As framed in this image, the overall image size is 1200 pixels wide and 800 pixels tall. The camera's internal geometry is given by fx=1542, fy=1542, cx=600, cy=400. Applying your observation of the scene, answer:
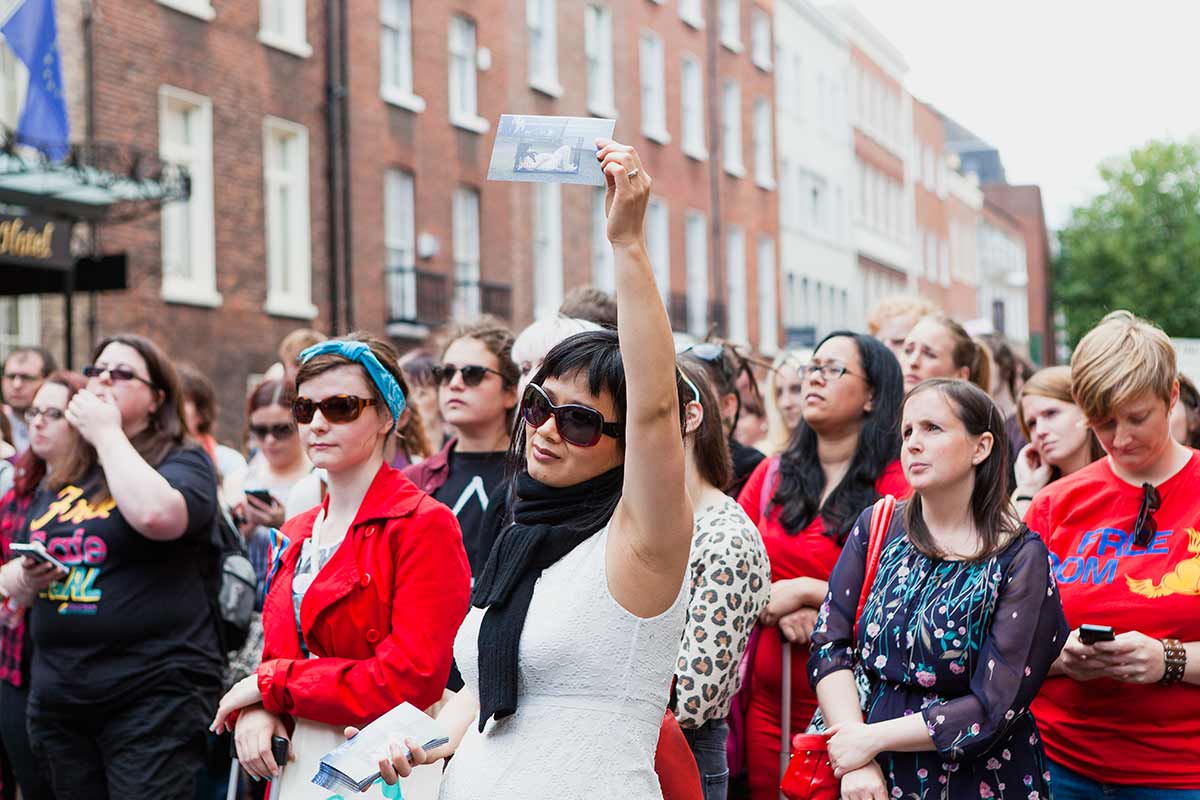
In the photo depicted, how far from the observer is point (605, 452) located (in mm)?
3227

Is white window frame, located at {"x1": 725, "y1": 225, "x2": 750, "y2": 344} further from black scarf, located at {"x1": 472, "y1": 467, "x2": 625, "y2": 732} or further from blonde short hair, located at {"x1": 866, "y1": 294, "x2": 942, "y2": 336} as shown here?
black scarf, located at {"x1": 472, "y1": 467, "x2": 625, "y2": 732}

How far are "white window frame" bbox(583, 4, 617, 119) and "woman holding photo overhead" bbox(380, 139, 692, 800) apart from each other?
2744cm

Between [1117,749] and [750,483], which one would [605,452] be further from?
[750,483]

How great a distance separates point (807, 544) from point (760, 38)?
35.8m

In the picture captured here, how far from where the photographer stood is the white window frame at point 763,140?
38969mm

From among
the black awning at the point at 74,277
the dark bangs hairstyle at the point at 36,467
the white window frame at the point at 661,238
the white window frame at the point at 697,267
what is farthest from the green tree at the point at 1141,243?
the dark bangs hairstyle at the point at 36,467

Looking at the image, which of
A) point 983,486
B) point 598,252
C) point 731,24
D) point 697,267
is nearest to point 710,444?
point 983,486

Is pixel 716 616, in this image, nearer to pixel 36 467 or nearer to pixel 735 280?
pixel 36 467

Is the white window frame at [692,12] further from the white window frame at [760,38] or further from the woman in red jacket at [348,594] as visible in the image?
the woman in red jacket at [348,594]

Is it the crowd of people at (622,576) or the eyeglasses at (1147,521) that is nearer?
the crowd of people at (622,576)

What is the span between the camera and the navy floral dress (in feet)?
12.9

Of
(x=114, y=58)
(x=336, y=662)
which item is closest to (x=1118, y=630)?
(x=336, y=662)

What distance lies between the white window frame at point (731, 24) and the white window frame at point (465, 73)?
12.2 metres

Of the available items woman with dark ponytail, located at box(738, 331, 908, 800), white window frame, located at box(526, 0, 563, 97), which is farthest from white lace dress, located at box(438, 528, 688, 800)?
white window frame, located at box(526, 0, 563, 97)
